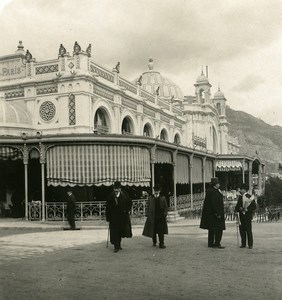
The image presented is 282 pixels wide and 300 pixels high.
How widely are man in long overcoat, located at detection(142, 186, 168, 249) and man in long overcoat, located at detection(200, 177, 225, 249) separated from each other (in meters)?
0.83

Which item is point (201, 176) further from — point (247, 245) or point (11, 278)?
point (11, 278)

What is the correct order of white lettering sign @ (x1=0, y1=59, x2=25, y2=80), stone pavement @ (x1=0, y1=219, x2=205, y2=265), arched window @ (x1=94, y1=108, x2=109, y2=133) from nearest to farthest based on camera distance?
stone pavement @ (x1=0, y1=219, x2=205, y2=265), arched window @ (x1=94, y1=108, x2=109, y2=133), white lettering sign @ (x1=0, y1=59, x2=25, y2=80)

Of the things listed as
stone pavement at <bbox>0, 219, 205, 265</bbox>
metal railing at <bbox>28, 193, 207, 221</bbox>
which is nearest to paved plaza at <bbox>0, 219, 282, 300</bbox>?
stone pavement at <bbox>0, 219, 205, 265</bbox>

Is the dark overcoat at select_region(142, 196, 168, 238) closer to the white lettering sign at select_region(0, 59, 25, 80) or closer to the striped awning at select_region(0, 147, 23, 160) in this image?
the striped awning at select_region(0, 147, 23, 160)

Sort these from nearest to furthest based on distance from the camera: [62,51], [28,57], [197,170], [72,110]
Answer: [197,170] < [62,51] < [72,110] < [28,57]

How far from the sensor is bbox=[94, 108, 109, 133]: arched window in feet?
83.6

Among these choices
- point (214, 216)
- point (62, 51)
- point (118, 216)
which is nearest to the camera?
point (118, 216)

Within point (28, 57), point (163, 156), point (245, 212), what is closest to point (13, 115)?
point (28, 57)

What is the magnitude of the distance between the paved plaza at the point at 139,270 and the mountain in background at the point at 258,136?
107447mm

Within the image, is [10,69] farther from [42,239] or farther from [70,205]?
[42,239]

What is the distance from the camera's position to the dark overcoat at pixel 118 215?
890cm

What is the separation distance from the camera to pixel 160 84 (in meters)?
46.2

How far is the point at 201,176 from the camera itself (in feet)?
77.0

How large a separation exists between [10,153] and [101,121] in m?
11.4
